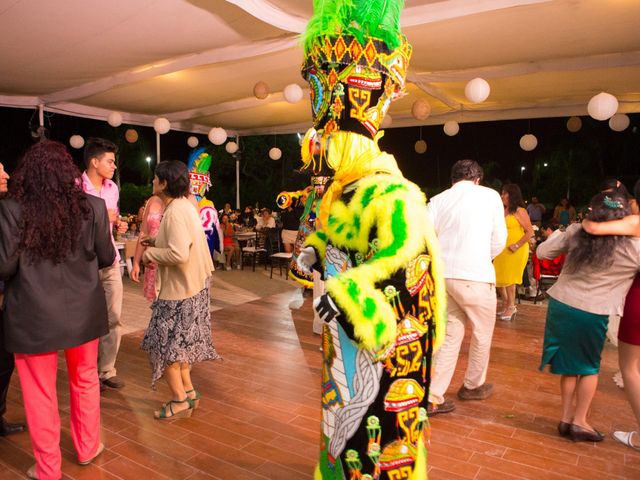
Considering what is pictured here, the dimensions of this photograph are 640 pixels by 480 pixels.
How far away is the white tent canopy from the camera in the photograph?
16.0 feet

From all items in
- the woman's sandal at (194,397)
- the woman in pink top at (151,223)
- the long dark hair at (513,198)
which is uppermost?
the long dark hair at (513,198)

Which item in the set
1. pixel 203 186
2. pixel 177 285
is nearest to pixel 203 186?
pixel 203 186

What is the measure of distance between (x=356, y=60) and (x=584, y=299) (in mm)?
1945

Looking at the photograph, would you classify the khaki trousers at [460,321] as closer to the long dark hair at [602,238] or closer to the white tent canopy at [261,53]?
the long dark hair at [602,238]

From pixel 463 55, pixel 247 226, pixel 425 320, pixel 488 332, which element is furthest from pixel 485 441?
pixel 247 226

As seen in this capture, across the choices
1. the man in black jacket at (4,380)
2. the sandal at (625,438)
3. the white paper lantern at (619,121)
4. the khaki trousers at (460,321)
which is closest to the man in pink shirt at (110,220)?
the man in black jacket at (4,380)

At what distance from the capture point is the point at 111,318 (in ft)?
11.0

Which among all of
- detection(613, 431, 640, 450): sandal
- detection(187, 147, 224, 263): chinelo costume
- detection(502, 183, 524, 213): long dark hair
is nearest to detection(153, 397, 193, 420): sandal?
detection(187, 147, 224, 263): chinelo costume

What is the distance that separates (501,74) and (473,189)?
502cm

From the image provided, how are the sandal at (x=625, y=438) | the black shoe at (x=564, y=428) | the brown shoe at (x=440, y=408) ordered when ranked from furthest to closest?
the brown shoe at (x=440, y=408)
the black shoe at (x=564, y=428)
the sandal at (x=625, y=438)

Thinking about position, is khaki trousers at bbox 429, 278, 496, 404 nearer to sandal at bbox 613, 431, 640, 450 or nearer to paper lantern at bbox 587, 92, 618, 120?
sandal at bbox 613, 431, 640, 450

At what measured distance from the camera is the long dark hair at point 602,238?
2.47 meters

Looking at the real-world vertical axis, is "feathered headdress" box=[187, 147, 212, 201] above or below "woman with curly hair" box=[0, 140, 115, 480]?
above

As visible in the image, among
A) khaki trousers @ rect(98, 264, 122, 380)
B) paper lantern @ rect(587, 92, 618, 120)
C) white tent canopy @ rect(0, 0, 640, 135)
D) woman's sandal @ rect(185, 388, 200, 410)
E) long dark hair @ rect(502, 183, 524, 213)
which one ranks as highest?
white tent canopy @ rect(0, 0, 640, 135)
